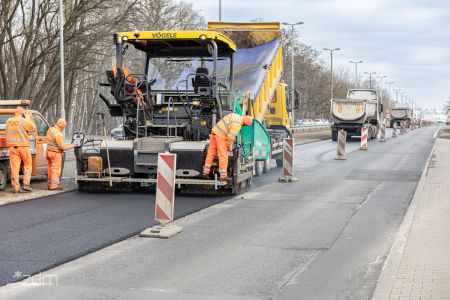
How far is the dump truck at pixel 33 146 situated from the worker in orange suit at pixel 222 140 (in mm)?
3853

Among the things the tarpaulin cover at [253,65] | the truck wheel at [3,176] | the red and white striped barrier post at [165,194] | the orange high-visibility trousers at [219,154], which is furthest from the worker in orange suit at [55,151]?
the tarpaulin cover at [253,65]

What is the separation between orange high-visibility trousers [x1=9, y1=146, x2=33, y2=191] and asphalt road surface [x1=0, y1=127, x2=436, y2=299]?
967 millimetres

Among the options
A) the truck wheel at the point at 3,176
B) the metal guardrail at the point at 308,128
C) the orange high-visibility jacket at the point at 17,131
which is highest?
the orange high-visibility jacket at the point at 17,131

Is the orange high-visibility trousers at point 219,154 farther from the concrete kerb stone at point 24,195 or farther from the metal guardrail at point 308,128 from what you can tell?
the metal guardrail at point 308,128

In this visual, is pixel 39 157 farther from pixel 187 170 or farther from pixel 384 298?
pixel 384 298

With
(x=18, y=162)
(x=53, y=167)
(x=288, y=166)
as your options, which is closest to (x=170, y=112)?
(x=53, y=167)

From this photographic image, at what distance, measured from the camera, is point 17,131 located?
11578 mm

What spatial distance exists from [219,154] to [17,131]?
3849 mm

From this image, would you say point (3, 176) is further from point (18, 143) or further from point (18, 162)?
point (18, 143)

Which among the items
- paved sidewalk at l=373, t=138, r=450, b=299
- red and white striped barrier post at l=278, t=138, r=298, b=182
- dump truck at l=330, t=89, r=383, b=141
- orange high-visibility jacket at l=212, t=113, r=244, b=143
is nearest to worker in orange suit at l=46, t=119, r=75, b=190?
orange high-visibility jacket at l=212, t=113, r=244, b=143

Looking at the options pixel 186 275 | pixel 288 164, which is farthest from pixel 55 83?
pixel 186 275

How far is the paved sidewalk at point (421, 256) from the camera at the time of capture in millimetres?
5281

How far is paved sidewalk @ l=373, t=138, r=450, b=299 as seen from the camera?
5281 millimetres

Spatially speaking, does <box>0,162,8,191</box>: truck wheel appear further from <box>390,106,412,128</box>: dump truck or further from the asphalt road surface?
<box>390,106,412,128</box>: dump truck
